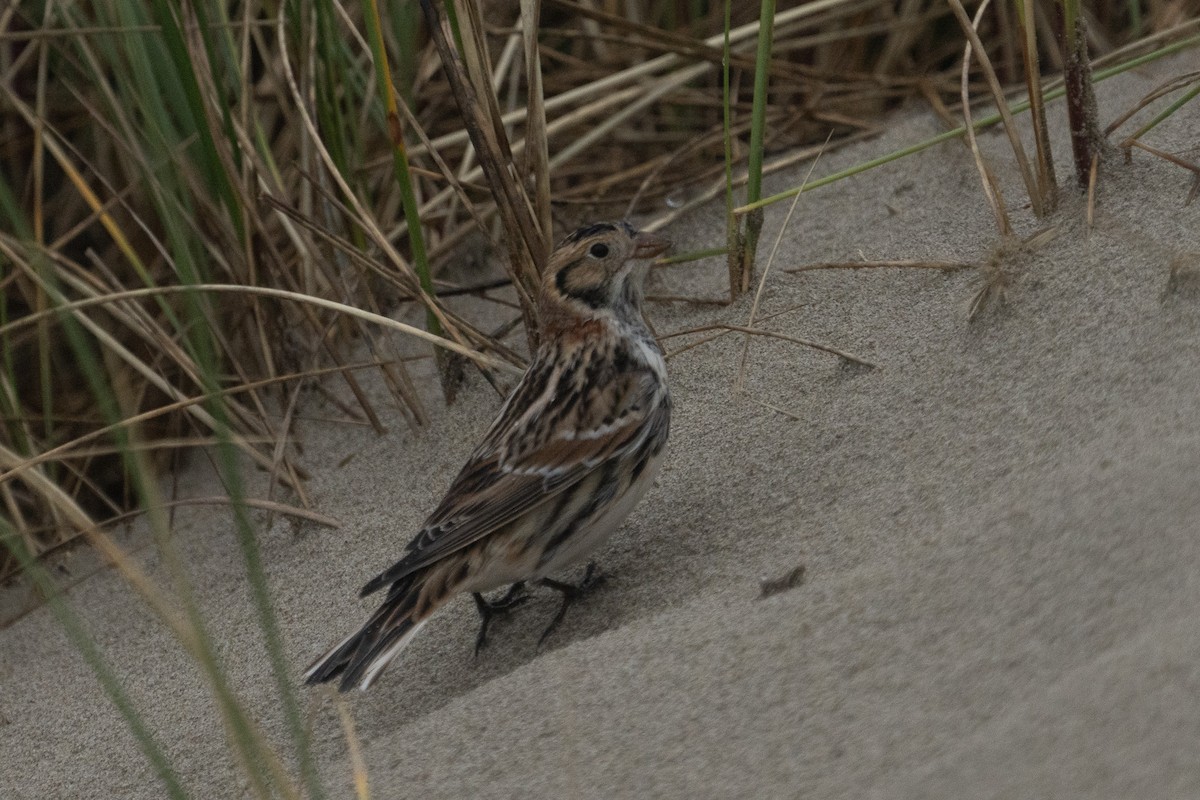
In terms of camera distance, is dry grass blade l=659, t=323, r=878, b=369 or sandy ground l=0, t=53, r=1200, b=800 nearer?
sandy ground l=0, t=53, r=1200, b=800

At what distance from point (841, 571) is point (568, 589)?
2.77 ft

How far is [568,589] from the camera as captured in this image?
365 centimetres

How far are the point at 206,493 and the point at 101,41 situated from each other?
143 centimetres

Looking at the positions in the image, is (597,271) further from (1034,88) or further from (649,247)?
(1034,88)

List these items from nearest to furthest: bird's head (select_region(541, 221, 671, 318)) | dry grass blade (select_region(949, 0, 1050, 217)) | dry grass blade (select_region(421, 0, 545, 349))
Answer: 1. dry grass blade (select_region(949, 0, 1050, 217))
2. bird's head (select_region(541, 221, 671, 318))
3. dry grass blade (select_region(421, 0, 545, 349))

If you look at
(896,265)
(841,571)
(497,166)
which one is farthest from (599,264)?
(841,571)

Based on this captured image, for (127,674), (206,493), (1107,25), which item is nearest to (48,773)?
(127,674)

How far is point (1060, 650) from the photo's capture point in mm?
2352

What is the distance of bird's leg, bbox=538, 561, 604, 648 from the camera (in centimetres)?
360

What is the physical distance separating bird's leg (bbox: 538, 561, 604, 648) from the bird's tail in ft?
1.01

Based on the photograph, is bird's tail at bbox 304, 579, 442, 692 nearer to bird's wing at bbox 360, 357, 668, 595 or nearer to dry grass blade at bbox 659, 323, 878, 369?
bird's wing at bbox 360, 357, 668, 595

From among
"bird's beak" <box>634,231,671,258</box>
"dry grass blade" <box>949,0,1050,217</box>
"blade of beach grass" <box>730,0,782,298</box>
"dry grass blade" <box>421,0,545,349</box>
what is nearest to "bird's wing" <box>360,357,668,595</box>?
"bird's beak" <box>634,231,671,258</box>

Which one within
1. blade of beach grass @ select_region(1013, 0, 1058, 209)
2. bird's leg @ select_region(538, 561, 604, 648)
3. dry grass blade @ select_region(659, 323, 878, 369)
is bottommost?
bird's leg @ select_region(538, 561, 604, 648)

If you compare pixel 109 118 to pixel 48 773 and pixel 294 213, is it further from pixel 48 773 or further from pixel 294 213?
pixel 48 773
